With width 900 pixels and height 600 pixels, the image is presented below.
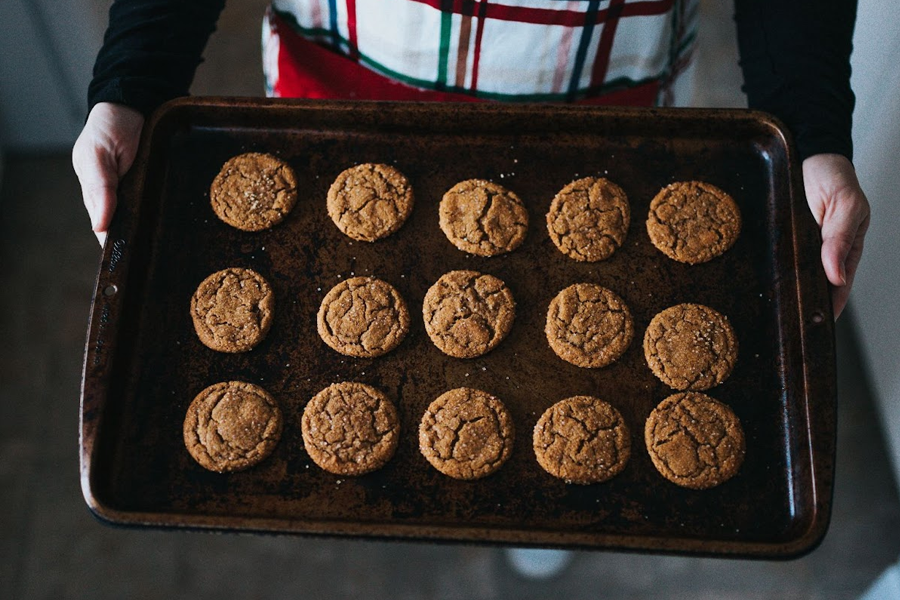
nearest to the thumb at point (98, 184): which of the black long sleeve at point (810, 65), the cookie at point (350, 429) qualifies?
the cookie at point (350, 429)

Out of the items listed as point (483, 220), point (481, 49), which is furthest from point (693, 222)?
point (481, 49)

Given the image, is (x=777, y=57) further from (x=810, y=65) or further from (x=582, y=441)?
(x=582, y=441)

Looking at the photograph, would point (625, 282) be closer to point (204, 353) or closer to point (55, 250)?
point (204, 353)

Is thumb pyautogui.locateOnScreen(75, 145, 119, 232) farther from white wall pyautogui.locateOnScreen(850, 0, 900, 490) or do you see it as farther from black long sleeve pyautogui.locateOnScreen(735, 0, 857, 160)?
white wall pyautogui.locateOnScreen(850, 0, 900, 490)

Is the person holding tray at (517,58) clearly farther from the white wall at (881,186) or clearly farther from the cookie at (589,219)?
the white wall at (881,186)

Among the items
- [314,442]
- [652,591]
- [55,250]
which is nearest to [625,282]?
[314,442]
